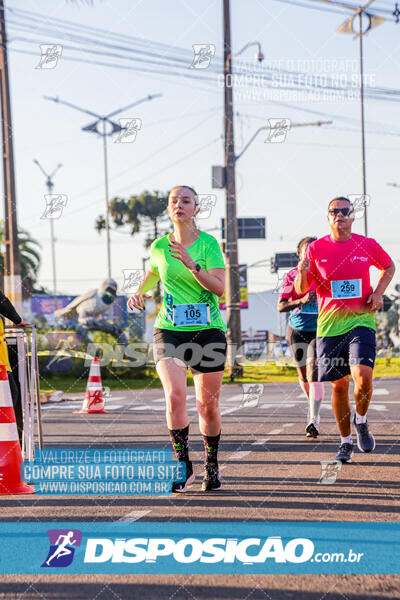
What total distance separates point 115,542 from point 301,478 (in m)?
2.35

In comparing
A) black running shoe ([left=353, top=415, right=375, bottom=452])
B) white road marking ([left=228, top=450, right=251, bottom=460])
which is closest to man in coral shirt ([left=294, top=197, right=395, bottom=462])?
black running shoe ([left=353, top=415, right=375, bottom=452])

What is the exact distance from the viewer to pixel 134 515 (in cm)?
506

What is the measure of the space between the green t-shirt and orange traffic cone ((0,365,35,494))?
51.4 inches

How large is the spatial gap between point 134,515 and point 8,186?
14.2 metres

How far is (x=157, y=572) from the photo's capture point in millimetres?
3846

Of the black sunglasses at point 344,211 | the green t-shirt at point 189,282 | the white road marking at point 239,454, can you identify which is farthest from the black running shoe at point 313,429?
the green t-shirt at point 189,282

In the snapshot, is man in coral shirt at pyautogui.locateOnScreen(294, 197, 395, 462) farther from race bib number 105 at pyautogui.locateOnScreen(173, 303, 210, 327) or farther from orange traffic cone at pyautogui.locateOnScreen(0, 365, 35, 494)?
orange traffic cone at pyautogui.locateOnScreen(0, 365, 35, 494)

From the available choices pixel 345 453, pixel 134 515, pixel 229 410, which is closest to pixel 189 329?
pixel 134 515

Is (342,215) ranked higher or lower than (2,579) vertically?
higher

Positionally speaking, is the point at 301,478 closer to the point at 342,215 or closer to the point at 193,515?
the point at 193,515

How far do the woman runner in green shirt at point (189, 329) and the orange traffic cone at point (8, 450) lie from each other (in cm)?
115

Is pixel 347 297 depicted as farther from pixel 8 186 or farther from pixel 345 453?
pixel 8 186

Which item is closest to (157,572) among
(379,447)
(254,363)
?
(379,447)

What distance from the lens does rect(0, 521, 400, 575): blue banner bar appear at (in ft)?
12.9
